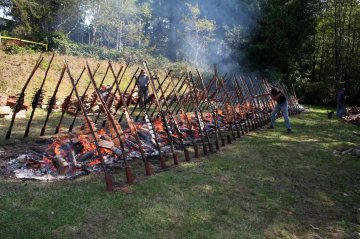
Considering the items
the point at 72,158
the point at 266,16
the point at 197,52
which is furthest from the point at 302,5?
the point at 72,158

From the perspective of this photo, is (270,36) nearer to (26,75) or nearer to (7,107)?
(26,75)

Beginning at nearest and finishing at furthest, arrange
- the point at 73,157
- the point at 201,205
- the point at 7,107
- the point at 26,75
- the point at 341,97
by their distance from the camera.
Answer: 1. the point at 201,205
2. the point at 73,157
3. the point at 7,107
4. the point at 26,75
5. the point at 341,97

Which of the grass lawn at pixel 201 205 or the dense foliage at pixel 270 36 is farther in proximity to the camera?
the dense foliage at pixel 270 36

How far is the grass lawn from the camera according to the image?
15.4 feet

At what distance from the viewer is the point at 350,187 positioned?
23.9 ft

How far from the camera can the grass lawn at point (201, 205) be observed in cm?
470

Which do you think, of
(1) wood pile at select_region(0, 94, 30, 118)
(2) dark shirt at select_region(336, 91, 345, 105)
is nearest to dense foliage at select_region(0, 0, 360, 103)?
(2) dark shirt at select_region(336, 91, 345, 105)

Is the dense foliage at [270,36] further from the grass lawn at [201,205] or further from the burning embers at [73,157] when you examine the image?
the grass lawn at [201,205]

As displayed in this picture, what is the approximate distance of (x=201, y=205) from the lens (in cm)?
564

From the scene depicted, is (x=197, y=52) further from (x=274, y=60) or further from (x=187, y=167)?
(x=187, y=167)

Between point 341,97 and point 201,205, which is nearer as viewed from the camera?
point 201,205

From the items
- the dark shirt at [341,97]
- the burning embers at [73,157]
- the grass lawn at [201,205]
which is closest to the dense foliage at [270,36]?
the dark shirt at [341,97]

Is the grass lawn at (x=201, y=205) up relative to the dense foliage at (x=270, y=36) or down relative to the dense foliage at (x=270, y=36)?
down

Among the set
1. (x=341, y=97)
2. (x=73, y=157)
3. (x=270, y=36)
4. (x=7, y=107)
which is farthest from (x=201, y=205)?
(x=270, y=36)
